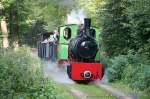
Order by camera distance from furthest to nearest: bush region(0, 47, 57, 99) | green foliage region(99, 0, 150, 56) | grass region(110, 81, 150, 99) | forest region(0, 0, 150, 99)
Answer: green foliage region(99, 0, 150, 56) → grass region(110, 81, 150, 99) → forest region(0, 0, 150, 99) → bush region(0, 47, 57, 99)

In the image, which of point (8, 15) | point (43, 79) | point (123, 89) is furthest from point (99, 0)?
point (43, 79)

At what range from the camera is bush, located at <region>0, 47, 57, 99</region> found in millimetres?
10555

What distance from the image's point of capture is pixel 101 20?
20.8 m

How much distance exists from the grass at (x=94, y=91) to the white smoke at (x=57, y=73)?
1.05m

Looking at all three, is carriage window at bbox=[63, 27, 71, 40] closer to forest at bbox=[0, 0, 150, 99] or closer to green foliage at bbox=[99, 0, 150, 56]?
forest at bbox=[0, 0, 150, 99]

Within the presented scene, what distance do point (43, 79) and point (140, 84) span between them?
349 centimetres

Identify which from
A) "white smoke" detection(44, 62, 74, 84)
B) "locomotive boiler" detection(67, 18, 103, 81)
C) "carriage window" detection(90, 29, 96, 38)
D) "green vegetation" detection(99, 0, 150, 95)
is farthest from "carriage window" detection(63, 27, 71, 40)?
"locomotive boiler" detection(67, 18, 103, 81)

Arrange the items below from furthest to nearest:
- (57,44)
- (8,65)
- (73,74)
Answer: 1. (57,44)
2. (73,74)
3. (8,65)

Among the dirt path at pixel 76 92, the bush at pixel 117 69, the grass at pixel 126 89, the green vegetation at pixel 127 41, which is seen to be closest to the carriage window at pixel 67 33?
the green vegetation at pixel 127 41

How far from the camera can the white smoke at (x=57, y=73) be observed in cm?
1755

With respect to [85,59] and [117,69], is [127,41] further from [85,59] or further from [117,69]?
[85,59]

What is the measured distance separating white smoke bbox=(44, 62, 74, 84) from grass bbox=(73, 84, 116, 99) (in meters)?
1.05

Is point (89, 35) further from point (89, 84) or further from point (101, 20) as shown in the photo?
point (101, 20)

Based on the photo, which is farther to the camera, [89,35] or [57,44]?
[57,44]
